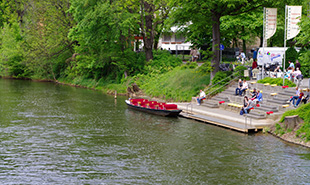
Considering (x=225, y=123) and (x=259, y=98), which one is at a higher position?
(x=259, y=98)

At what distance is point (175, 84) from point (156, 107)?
999 centimetres

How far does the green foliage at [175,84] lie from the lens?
4393 cm

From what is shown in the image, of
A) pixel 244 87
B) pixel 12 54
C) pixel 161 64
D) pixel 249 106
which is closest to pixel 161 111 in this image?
pixel 244 87

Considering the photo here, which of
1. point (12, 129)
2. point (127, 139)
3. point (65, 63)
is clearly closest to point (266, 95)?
point (127, 139)

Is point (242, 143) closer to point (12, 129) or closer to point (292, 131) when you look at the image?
point (292, 131)

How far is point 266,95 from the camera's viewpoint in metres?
35.4

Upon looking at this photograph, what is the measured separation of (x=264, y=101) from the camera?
112 feet

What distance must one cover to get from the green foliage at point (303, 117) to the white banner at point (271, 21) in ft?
35.5

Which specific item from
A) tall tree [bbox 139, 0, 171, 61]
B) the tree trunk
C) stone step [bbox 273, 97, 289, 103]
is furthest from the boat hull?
tall tree [bbox 139, 0, 171, 61]

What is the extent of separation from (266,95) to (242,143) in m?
9.66

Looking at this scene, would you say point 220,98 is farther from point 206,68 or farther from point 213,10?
point 213,10

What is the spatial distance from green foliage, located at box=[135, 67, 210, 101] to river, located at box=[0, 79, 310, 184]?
7.39m

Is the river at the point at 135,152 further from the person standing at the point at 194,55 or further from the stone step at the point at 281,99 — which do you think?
the person standing at the point at 194,55

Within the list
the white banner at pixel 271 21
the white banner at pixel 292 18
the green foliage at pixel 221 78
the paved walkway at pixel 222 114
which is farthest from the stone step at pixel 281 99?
the green foliage at pixel 221 78
